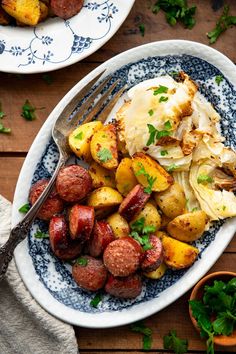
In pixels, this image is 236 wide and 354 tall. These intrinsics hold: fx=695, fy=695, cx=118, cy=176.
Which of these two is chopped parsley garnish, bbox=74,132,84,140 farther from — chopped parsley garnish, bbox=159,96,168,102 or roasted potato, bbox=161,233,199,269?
roasted potato, bbox=161,233,199,269

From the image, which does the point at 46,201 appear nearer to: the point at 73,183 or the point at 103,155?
the point at 73,183

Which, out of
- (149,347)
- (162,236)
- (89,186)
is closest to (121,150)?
(89,186)

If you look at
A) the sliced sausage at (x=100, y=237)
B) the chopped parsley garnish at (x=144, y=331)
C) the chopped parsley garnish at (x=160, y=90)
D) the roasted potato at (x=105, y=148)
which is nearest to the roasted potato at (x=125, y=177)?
the roasted potato at (x=105, y=148)

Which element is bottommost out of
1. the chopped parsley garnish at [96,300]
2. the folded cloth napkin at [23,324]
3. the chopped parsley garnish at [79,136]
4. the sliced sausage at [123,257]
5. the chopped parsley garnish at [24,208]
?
the folded cloth napkin at [23,324]

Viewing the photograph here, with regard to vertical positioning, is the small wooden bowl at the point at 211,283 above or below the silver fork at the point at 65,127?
below

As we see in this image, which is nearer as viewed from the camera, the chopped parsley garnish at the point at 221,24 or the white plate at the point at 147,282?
the white plate at the point at 147,282

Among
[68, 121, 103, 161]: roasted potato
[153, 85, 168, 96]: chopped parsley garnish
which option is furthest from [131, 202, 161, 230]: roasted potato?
[153, 85, 168, 96]: chopped parsley garnish

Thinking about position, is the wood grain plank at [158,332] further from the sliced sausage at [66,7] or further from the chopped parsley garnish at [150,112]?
the sliced sausage at [66,7]

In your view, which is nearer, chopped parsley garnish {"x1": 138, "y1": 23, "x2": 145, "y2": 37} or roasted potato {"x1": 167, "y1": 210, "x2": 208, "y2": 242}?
roasted potato {"x1": 167, "y1": 210, "x2": 208, "y2": 242}
